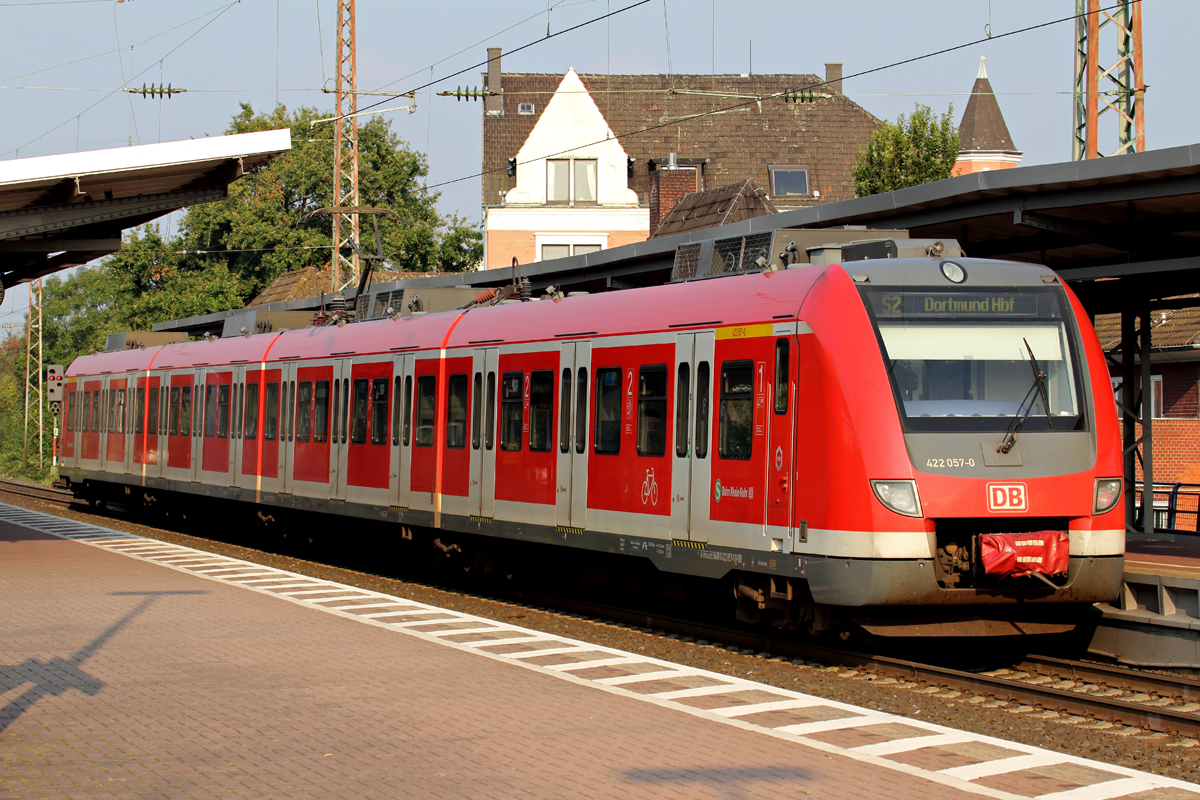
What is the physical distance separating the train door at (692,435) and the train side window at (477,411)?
3.93 meters

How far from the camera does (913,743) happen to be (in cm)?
756

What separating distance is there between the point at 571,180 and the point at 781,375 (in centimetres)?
3894

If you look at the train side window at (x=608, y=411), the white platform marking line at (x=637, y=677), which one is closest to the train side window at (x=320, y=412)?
the train side window at (x=608, y=411)

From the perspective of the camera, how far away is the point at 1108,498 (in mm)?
10359

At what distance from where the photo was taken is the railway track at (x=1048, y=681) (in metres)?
8.98

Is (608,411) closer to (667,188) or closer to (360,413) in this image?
(360,413)

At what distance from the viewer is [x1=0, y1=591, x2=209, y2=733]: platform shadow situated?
816cm

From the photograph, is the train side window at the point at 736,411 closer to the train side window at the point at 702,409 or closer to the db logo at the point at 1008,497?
the train side window at the point at 702,409

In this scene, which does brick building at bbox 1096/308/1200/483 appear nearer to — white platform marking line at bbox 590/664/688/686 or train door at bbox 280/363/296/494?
train door at bbox 280/363/296/494

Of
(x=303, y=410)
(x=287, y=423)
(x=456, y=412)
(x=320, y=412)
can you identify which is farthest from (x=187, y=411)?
(x=456, y=412)

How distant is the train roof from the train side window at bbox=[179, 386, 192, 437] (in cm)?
184

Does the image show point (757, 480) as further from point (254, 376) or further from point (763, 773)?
point (254, 376)

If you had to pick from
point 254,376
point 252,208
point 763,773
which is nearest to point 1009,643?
point 763,773

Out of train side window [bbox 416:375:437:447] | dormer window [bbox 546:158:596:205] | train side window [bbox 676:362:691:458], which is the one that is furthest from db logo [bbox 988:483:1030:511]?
dormer window [bbox 546:158:596:205]
